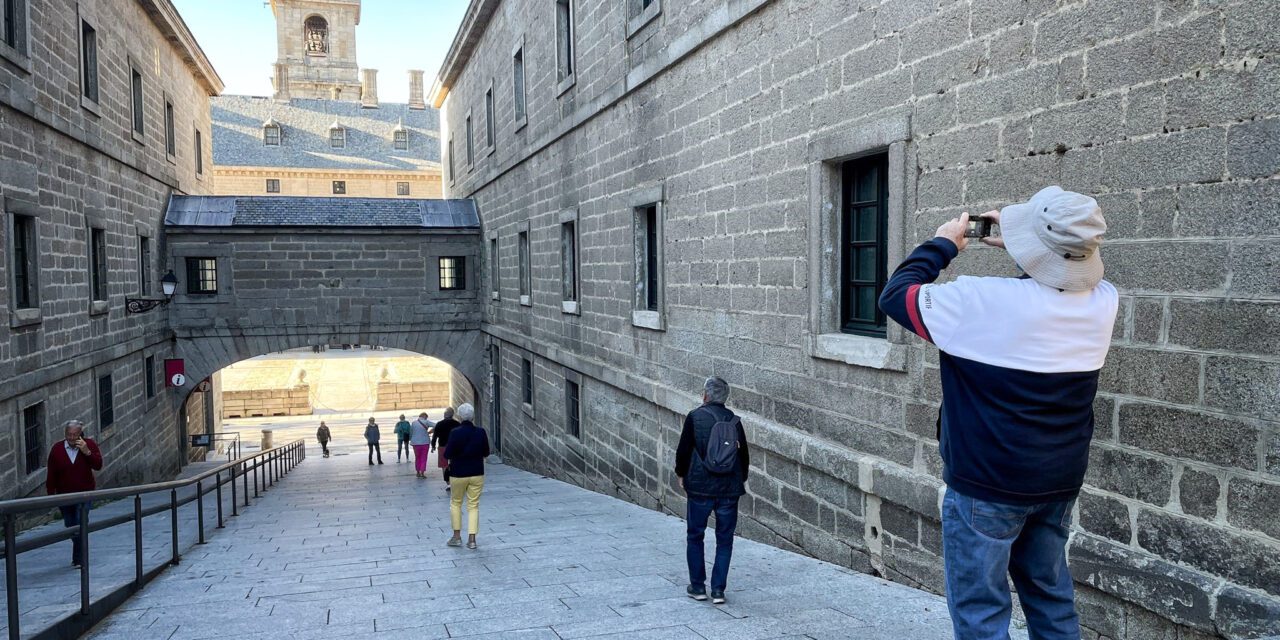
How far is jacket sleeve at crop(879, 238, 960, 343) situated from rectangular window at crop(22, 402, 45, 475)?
11.7m

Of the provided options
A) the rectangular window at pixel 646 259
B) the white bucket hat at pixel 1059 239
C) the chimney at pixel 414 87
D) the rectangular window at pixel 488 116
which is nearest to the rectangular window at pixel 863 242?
the white bucket hat at pixel 1059 239

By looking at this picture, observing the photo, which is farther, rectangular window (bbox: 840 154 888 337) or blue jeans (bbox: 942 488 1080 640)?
rectangular window (bbox: 840 154 888 337)

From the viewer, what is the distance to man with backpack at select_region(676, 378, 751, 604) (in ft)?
17.6

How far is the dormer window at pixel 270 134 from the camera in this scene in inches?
2099

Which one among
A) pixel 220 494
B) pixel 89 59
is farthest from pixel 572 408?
pixel 89 59

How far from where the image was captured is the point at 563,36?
13.5m

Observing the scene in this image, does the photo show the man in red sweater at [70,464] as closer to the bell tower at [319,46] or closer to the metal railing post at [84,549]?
the metal railing post at [84,549]

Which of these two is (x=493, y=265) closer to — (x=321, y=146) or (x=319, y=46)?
(x=321, y=146)

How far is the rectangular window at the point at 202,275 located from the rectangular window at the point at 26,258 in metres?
7.93

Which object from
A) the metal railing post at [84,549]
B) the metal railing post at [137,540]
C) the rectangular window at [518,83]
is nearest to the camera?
the metal railing post at [84,549]

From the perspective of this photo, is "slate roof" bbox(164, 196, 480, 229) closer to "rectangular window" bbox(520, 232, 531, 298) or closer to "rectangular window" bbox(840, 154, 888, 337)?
"rectangular window" bbox(520, 232, 531, 298)

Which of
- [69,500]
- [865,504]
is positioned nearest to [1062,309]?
[865,504]

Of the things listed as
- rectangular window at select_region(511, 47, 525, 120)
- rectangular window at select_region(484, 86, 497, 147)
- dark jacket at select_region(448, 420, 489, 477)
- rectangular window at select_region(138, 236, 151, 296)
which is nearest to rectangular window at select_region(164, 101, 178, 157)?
rectangular window at select_region(138, 236, 151, 296)

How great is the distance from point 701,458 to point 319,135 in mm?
54512
